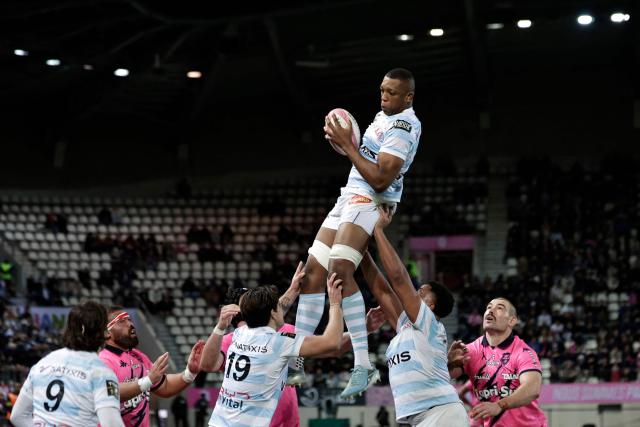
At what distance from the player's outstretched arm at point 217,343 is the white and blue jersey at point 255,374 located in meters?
0.43

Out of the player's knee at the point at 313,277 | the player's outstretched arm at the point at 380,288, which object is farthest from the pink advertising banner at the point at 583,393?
the player's knee at the point at 313,277

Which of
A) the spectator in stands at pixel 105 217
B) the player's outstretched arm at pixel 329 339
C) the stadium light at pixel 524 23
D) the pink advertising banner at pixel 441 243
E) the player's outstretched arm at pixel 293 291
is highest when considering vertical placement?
the stadium light at pixel 524 23

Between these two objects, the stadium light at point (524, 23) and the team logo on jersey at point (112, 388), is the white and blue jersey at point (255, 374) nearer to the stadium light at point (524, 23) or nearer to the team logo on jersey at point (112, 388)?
the team logo on jersey at point (112, 388)

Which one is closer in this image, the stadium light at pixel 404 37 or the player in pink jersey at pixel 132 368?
the player in pink jersey at pixel 132 368

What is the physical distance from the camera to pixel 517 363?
934 cm

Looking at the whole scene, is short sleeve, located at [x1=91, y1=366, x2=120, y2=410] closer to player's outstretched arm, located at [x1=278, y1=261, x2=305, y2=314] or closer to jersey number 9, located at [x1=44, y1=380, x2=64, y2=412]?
jersey number 9, located at [x1=44, y1=380, x2=64, y2=412]

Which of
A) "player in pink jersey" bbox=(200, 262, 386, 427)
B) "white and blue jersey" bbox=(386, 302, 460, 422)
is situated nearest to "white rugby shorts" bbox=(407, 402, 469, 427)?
"white and blue jersey" bbox=(386, 302, 460, 422)

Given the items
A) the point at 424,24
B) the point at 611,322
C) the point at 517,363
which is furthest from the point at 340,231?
the point at 424,24

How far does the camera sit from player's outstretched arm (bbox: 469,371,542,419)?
330 inches

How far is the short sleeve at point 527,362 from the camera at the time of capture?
9.20 meters

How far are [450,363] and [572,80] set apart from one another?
2816cm

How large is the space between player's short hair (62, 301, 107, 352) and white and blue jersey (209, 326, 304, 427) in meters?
1.37

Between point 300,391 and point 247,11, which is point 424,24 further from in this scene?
point 300,391

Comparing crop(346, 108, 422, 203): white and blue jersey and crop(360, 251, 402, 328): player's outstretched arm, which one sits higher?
crop(346, 108, 422, 203): white and blue jersey
